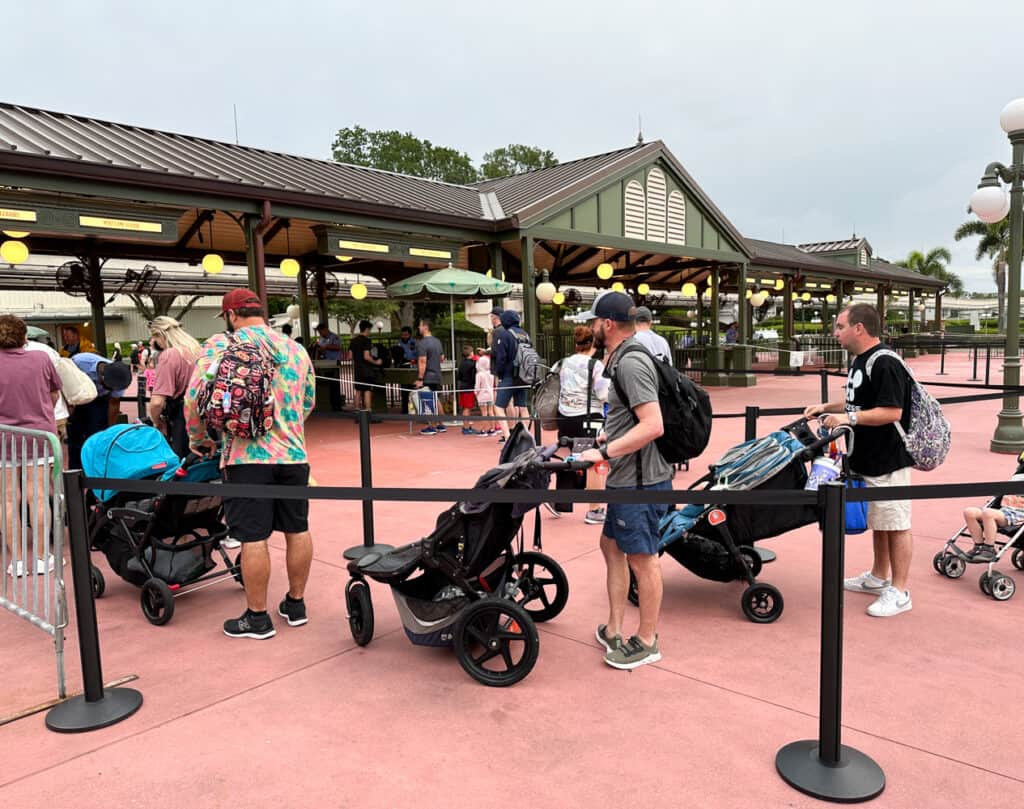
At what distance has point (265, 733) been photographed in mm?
2996

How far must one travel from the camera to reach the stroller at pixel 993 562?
432 cm

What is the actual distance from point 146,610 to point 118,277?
60.2 ft

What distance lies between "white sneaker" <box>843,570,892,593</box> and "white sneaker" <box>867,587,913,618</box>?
0.23m

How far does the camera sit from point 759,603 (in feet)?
13.4

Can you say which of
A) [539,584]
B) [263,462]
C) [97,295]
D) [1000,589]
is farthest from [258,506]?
[97,295]

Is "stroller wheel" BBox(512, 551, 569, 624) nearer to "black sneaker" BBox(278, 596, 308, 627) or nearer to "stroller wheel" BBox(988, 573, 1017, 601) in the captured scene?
"black sneaker" BBox(278, 596, 308, 627)

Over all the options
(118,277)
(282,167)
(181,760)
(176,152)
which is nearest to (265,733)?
(181,760)

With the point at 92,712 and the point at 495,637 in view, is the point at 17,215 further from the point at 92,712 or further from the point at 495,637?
the point at 495,637

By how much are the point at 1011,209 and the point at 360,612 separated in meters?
9.73

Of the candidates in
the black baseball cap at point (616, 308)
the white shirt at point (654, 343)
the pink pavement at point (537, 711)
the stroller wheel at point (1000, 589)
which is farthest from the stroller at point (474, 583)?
the white shirt at point (654, 343)

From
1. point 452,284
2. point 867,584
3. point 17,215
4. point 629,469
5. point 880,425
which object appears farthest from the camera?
point 452,284

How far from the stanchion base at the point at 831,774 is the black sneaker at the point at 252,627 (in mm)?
2589

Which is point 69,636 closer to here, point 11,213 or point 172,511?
point 172,511

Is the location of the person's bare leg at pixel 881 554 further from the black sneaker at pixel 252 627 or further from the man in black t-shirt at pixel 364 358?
the man in black t-shirt at pixel 364 358
